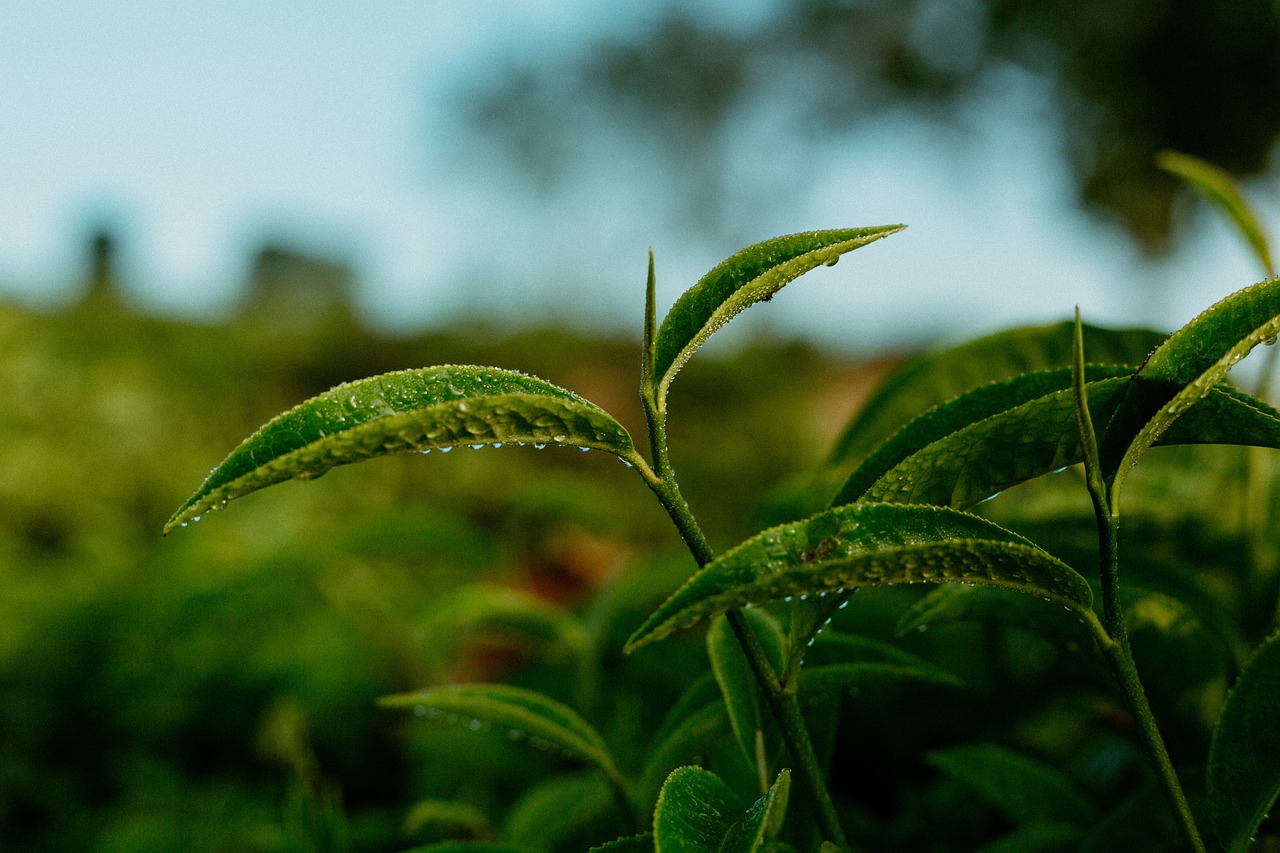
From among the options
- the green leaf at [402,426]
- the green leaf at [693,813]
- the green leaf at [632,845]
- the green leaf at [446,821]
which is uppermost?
the green leaf at [402,426]

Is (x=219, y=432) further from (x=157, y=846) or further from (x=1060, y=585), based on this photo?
(x=1060, y=585)

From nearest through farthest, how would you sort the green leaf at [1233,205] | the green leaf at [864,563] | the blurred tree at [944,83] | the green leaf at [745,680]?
the green leaf at [864,563] < the green leaf at [745,680] < the green leaf at [1233,205] < the blurred tree at [944,83]

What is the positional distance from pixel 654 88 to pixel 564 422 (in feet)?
43.6

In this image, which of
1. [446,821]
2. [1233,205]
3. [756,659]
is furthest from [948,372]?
[446,821]

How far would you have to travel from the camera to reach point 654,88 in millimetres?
12773

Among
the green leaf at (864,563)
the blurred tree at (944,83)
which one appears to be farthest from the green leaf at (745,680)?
the blurred tree at (944,83)

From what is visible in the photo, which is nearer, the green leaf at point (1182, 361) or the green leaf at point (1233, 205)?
the green leaf at point (1182, 361)

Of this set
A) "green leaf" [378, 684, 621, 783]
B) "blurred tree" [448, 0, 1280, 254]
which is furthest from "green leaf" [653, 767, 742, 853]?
"blurred tree" [448, 0, 1280, 254]

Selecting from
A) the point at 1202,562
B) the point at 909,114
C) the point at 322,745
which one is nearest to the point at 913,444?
the point at 1202,562

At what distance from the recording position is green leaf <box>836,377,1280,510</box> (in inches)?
13.3

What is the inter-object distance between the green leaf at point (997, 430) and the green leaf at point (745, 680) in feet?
0.30

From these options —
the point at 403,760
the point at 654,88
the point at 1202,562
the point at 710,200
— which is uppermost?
the point at 654,88

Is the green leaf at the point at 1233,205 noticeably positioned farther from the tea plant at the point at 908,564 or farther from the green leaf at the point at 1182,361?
the green leaf at the point at 1182,361

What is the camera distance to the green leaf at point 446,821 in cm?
59
